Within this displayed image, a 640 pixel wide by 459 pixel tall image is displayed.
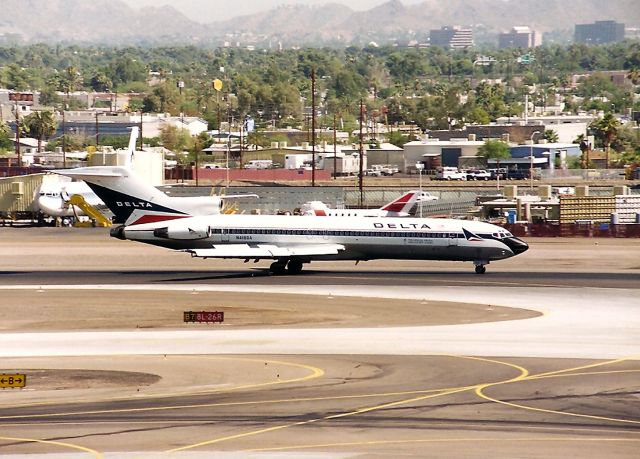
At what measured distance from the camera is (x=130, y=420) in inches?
1512

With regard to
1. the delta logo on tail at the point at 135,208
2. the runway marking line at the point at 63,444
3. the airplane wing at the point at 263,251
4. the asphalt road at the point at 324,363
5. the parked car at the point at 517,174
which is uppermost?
the delta logo on tail at the point at 135,208

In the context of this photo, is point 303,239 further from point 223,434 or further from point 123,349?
point 223,434

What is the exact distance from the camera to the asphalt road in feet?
119

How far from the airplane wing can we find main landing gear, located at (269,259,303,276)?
1.46 metres

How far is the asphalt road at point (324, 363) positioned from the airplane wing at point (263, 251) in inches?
67.3

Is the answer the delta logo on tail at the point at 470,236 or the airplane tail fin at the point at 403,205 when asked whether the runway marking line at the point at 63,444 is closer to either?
the delta logo on tail at the point at 470,236

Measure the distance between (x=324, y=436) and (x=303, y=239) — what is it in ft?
145

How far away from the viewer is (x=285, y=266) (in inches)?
3221

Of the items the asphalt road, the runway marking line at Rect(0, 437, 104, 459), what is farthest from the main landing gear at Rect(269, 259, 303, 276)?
the runway marking line at Rect(0, 437, 104, 459)

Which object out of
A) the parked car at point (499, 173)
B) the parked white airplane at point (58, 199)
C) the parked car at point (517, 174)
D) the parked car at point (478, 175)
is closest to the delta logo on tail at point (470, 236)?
the parked white airplane at point (58, 199)

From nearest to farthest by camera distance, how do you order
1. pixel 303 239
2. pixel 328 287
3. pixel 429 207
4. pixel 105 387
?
1. pixel 105 387
2. pixel 328 287
3. pixel 303 239
4. pixel 429 207

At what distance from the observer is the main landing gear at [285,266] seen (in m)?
81.4

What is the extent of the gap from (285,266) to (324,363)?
32.9 m

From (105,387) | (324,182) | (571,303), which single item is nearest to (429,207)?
(324,182)
